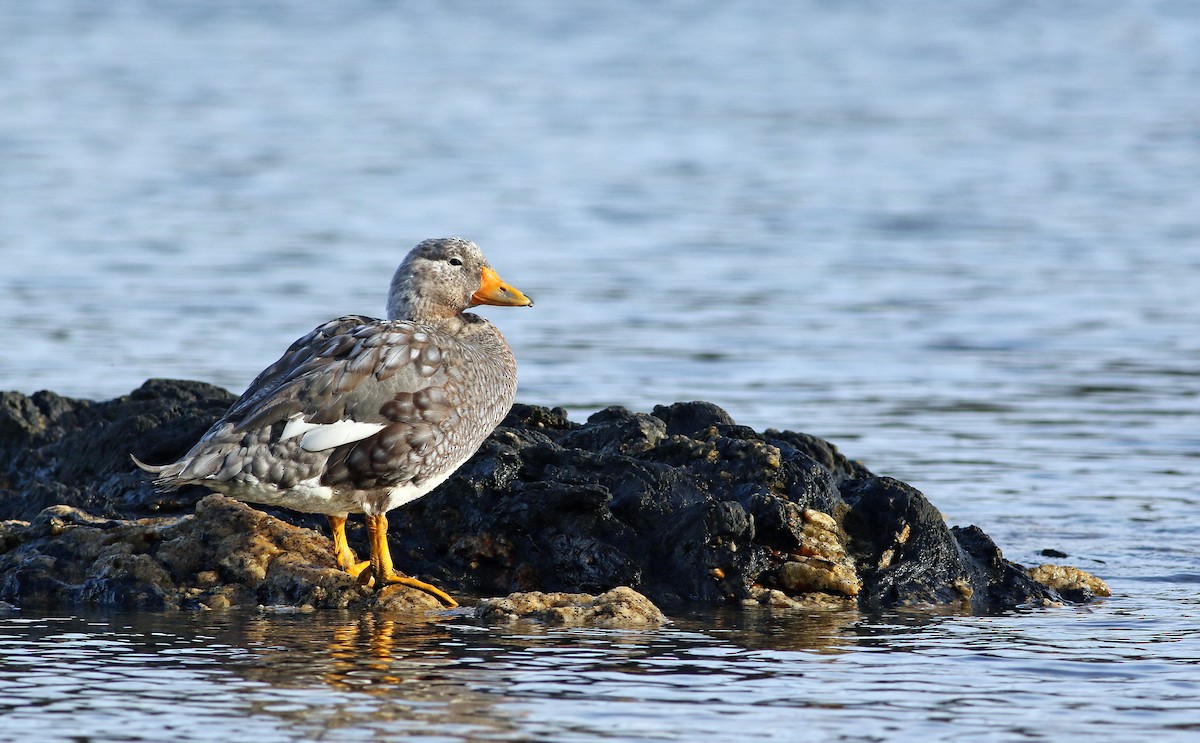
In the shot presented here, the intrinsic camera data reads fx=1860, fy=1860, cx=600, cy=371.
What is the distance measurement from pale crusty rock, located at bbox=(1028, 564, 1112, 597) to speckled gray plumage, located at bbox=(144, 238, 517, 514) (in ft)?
8.47

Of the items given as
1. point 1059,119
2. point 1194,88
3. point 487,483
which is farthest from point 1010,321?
point 1194,88

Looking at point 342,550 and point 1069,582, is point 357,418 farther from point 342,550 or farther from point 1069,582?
point 1069,582

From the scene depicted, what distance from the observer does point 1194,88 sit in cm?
3712

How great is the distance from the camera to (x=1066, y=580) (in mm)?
8461

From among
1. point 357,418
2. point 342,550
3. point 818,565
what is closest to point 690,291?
point 818,565

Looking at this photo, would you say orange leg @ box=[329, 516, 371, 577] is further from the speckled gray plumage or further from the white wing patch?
the white wing patch

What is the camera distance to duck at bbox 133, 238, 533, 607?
24.2ft

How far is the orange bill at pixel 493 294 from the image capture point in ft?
28.5

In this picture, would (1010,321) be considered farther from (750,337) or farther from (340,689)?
(340,689)

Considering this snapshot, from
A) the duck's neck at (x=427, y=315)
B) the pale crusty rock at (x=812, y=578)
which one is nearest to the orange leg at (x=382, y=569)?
the duck's neck at (x=427, y=315)

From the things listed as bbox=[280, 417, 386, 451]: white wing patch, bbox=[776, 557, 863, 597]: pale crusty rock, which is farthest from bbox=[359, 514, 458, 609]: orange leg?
bbox=[776, 557, 863, 597]: pale crusty rock

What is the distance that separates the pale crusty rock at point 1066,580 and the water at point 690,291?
11cm

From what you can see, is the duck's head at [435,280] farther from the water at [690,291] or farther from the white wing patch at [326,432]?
the water at [690,291]

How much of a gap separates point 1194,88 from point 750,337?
24.1 meters
